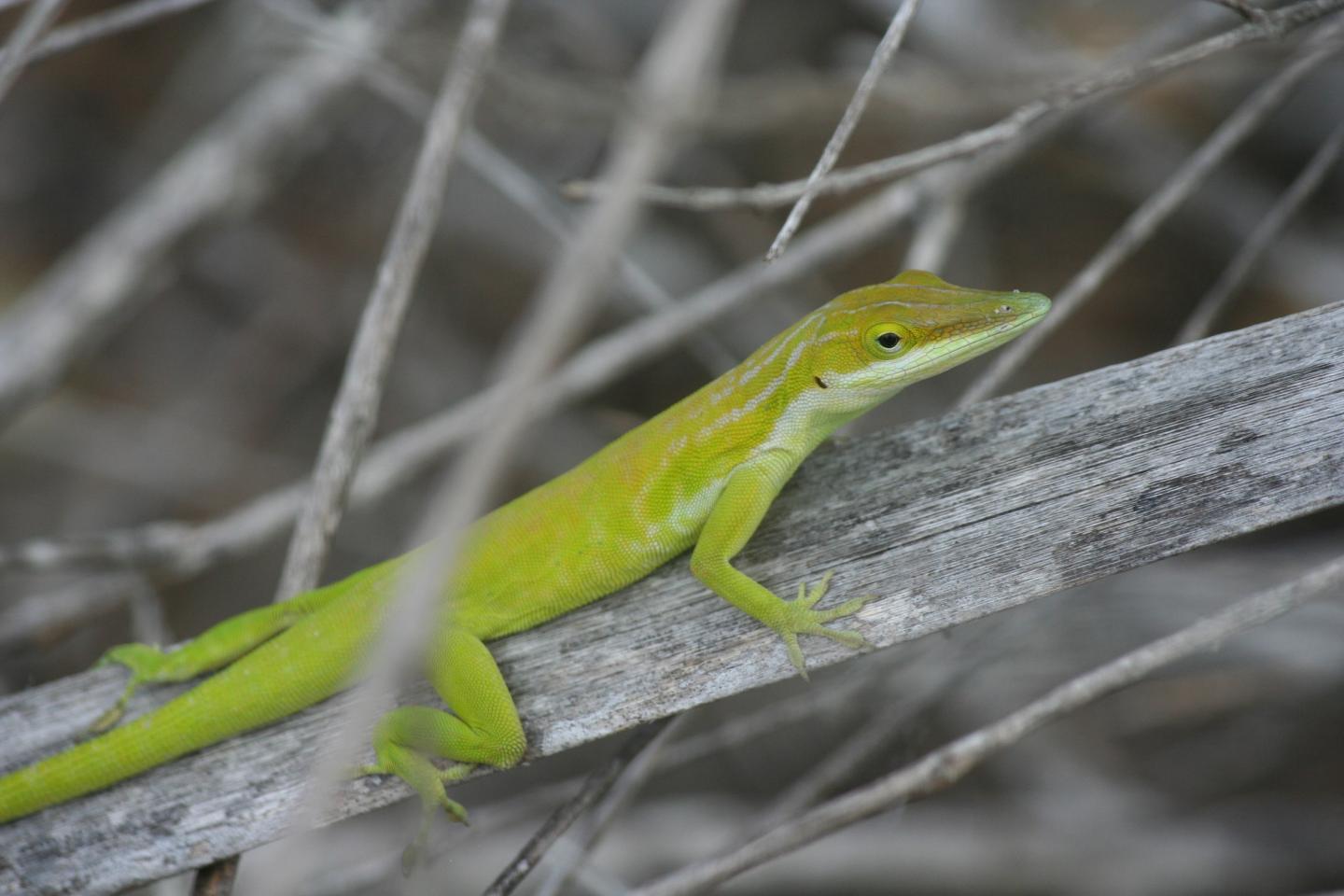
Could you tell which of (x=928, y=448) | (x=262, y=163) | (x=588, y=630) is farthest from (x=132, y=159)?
(x=928, y=448)

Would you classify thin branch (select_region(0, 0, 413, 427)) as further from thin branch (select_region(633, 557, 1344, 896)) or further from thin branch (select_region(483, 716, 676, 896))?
thin branch (select_region(633, 557, 1344, 896))

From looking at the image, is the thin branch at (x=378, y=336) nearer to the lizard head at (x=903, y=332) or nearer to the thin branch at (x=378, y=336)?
the thin branch at (x=378, y=336)

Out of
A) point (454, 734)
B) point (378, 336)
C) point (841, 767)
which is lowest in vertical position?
point (454, 734)

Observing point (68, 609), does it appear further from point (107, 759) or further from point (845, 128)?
point (845, 128)

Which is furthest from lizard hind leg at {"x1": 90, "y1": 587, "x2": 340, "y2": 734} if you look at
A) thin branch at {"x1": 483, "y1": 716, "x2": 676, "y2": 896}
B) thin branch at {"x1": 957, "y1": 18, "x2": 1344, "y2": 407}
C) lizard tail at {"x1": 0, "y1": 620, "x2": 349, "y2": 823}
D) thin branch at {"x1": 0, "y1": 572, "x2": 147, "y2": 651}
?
thin branch at {"x1": 957, "y1": 18, "x2": 1344, "y2": 407}

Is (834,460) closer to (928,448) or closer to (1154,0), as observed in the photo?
(928,448)

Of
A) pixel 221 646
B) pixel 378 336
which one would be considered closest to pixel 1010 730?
pixel 378 336
